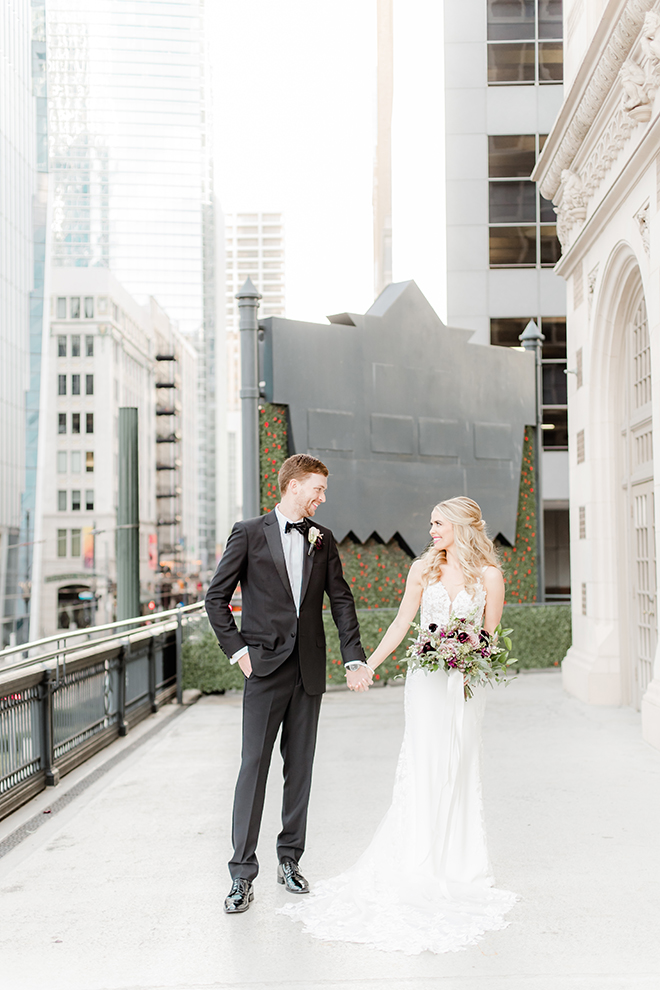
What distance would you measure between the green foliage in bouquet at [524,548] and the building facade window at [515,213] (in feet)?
49.6

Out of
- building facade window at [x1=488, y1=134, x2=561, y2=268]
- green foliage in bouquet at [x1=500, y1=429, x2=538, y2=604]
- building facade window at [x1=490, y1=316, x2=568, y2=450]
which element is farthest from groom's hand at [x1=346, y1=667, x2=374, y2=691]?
building facade window at [x1=488, y1=134, x2=561, y2=268]

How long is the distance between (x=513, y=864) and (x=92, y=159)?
5912 inches

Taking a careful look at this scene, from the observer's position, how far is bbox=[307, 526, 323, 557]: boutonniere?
4.97 meters

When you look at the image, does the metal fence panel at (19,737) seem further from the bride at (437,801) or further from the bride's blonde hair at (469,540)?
the bride's blonde hair at (469,540)

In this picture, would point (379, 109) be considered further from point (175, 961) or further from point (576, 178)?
point (175, 961)

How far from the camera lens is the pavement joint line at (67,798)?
6441mm

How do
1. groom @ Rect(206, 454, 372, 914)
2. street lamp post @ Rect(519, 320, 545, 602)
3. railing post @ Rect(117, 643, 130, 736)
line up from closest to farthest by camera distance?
groom @ Rect(206, 454, 372, 914) → railing post @ Rect(117, 643, 130, 736) → street lamp post @ Rect(519, 320, 545, 602)

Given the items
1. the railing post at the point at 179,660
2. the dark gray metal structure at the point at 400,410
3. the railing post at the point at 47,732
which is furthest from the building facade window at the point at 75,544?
the railing post at the point at 47,732

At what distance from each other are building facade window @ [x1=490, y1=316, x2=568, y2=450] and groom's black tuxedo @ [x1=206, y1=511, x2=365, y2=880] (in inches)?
1035

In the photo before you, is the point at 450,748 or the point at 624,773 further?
the point at 624,773

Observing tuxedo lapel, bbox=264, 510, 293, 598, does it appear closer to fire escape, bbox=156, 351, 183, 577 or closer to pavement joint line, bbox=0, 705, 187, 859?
pavement joint line, bbox=0, 705, 187, 859

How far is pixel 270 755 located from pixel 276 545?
110 cm

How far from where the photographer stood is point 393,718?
11531 millimetres

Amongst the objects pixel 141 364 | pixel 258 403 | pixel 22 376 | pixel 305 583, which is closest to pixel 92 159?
pixel 141 364
